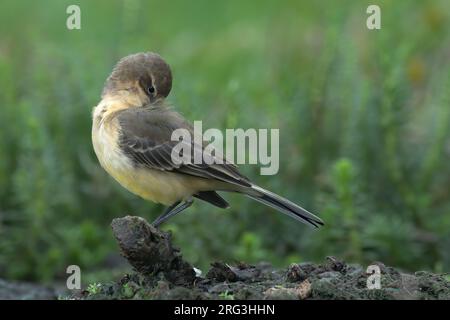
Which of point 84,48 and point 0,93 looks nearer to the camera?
point 0,93

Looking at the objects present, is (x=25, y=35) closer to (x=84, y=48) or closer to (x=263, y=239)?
(x=84, y=48)

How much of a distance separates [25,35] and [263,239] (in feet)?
13.3

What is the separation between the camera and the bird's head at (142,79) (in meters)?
6.95

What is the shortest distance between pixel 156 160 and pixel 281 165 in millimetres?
2615

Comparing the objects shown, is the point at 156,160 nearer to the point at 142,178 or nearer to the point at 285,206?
the point at 142,178

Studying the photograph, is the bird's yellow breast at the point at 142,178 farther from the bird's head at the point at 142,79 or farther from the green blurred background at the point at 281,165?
the green blurred background at the point at 281,165

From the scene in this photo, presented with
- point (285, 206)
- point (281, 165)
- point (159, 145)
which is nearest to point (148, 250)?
point (285, 206)

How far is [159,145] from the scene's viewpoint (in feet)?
22.0

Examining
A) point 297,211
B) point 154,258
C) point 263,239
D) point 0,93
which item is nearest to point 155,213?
point 263,239

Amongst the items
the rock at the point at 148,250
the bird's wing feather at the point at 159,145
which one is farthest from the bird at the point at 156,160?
the rock at the point at 148,250

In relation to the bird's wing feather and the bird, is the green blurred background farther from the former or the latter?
the bird's wing feather

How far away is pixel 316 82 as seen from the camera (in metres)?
8.90

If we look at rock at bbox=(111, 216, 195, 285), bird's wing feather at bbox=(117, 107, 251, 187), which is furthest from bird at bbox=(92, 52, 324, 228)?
rock at bbox=(111, 216, 195, 285)

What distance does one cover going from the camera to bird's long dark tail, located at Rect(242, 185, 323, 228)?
6.20 m
